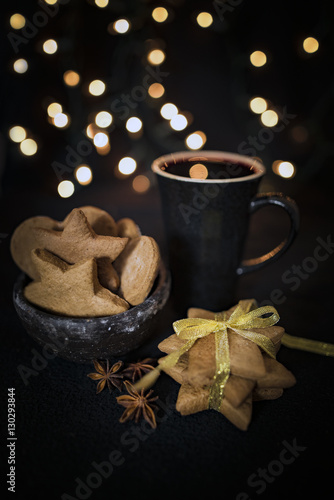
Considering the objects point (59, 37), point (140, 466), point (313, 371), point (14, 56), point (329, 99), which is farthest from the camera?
point (329, 99)

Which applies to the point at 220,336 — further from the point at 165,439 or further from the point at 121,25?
the point at 121,25

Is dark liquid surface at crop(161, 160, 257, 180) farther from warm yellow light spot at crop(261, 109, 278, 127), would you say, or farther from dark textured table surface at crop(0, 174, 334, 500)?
warm yellow light spot at crop(261, 109, 278, 127)

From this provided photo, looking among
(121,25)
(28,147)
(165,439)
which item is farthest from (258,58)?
(165,439)

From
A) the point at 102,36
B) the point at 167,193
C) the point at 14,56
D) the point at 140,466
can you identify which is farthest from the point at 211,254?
the point at 102,36

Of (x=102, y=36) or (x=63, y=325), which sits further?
(x=102, y=36)

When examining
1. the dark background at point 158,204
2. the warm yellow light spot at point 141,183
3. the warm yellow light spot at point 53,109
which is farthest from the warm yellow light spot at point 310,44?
the warm yellow light spot at point 53,109

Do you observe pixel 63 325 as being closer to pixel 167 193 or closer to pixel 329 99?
pixel 167 193
